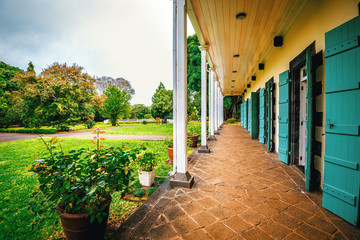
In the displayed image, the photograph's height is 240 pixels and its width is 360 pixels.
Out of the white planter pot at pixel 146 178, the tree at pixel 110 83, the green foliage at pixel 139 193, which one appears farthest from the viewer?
the tree at pixel 110 83

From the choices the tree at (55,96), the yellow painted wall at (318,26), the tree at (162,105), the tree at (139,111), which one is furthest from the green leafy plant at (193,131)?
the tree at (139,111)

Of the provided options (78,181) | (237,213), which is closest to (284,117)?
(237,213)

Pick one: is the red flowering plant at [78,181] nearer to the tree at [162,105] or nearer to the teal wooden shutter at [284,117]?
the teal wooden shutter at [284,117]

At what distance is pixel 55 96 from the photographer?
14148 mm

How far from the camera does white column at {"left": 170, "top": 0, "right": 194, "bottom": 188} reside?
111 inches

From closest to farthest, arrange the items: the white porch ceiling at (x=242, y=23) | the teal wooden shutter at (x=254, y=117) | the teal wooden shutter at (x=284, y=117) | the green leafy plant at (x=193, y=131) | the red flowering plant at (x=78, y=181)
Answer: the red flowering plant at (x=78, y=181) → the white porch ceiling at (x=242, y=23) → the teal wooden shutter at (x=284, y=117) → the green leafy plant at (x=193, y=131) → the teal wooden shutter at (x=254, y=117)

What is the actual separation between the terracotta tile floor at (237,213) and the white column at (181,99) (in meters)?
0.19

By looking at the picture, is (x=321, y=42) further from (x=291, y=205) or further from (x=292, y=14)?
(x=291, y=205)

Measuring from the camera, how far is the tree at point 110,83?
32.9m

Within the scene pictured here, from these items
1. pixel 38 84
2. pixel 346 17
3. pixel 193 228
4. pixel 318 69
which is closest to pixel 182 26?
pixel 346 17

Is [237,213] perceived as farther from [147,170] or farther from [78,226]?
[78,226]

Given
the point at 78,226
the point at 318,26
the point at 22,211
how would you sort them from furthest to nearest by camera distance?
the point at 318,26
the point at 22,211
the point at 78,226

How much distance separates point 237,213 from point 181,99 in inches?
74.6

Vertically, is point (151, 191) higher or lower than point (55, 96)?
lower
